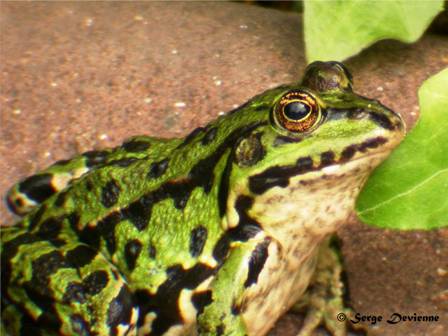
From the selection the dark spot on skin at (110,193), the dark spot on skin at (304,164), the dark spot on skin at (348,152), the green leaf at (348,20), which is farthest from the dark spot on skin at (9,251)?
the green leaf at (348,20)

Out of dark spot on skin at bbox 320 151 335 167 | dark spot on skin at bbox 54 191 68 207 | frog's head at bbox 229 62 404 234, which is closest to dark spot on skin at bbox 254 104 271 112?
frog's head at bbox 229 62 404 234

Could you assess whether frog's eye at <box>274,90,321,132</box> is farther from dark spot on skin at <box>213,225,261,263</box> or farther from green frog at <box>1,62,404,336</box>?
dark spot on skin at <box>213,225,261,263</box>

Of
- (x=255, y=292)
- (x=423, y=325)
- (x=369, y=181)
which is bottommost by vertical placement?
(x=423, y=325)

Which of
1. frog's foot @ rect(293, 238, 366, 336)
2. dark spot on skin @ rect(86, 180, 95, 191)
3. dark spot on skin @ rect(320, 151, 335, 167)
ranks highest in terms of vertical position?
dark spot on skin @ rect(320, 151, 335, 167)

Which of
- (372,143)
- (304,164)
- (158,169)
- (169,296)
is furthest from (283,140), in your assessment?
(169,296)

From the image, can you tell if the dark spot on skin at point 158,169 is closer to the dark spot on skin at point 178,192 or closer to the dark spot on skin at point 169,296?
the dark spot on skin at point 178,192

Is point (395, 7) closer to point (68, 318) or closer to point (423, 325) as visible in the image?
point (423, 325)

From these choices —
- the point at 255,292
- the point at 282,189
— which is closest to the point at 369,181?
the point at 282,189
